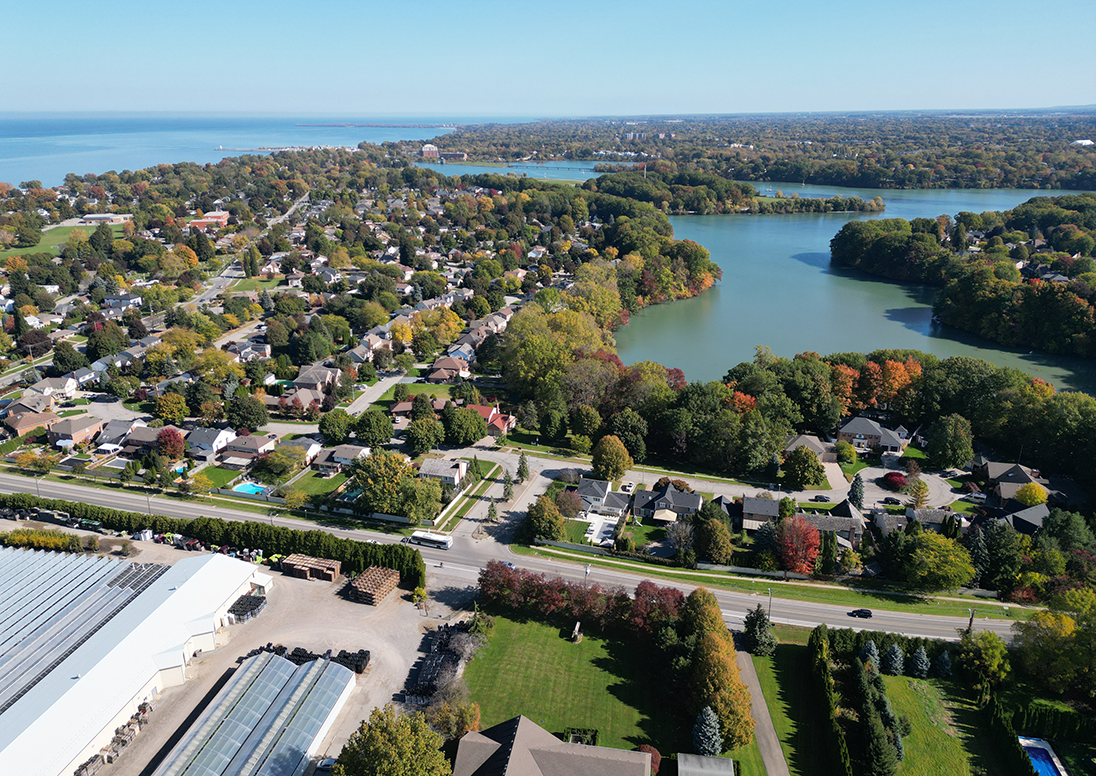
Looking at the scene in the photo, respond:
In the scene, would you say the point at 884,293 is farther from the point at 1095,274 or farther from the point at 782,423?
the point at 782,423

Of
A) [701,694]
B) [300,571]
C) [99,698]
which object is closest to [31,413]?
[300,571]

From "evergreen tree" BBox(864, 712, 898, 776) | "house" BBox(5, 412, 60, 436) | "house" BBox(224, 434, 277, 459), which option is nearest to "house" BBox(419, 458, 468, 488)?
"house" BBox(224, 434, 277, 459)

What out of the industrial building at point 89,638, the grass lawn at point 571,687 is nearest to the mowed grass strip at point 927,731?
the grass lawn at point 571,687

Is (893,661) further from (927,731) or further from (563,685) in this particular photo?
(563,685)

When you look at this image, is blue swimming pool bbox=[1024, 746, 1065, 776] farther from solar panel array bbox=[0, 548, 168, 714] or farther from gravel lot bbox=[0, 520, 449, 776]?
solar panel array bbox=[0, 548, 168, 714]

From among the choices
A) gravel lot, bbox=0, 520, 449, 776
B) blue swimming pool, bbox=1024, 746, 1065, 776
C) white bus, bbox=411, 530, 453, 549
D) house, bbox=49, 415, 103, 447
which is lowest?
blue swimming pool, bbox=1024, 746, 1065, 776

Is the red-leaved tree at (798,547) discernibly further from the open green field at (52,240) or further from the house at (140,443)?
the open green field at (52,240)

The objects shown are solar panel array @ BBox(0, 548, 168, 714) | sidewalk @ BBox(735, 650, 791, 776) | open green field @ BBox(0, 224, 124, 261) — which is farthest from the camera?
open green field @ BBox(0, 224, 124, 261)
